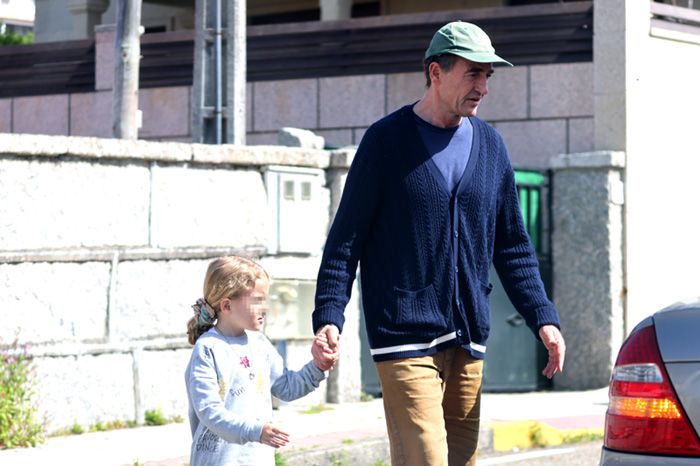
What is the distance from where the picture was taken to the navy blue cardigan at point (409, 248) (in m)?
5.01

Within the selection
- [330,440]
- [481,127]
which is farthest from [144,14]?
[481,127]

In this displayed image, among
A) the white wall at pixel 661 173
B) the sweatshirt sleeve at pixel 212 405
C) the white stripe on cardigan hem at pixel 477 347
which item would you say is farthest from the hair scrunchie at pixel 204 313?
the white wall at pixel 661 173

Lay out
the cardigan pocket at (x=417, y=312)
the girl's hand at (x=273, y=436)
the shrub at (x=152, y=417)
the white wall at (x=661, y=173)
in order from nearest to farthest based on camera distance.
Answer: the girl's hand at (x=273, y=436), the cardigan pocket at (x=417, y=312), the shrub at (x=152, y=417), the white wall at (x=661, y=173)

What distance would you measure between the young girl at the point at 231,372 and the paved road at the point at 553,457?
14.0ft

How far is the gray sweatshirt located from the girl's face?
0.28ft

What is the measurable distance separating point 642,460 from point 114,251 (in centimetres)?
603

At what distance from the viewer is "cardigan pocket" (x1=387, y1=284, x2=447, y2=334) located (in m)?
4.99

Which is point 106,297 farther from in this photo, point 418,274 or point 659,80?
point 659,80

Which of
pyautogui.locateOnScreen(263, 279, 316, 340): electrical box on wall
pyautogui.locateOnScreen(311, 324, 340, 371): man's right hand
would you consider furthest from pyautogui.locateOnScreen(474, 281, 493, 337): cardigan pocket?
pyautogui.locateOnScreen(263, 279, 316, 340): electrical box on wall

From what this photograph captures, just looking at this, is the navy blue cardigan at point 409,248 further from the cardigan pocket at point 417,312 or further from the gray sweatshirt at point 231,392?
the gray sweatshirt at point 231,392

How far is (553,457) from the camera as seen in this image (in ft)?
30.8

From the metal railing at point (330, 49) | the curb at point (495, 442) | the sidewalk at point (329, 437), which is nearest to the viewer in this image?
the sidewalk at point (329, 437)

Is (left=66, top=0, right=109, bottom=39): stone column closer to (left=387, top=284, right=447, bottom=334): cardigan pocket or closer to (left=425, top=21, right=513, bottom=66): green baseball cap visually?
(left=425, top=21, right=513, bottom=66): green baseball cap

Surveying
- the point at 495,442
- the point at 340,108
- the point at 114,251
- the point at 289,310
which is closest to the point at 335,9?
the point at 340,108
